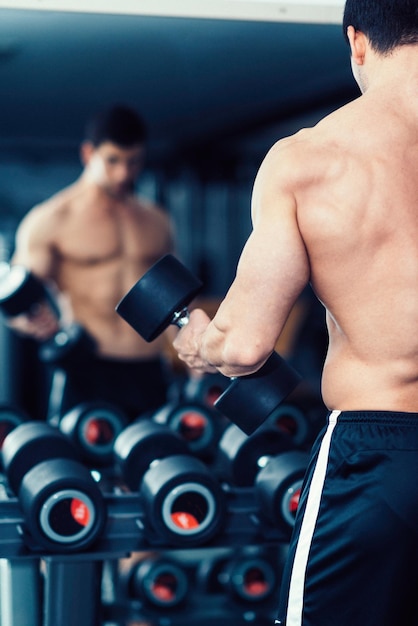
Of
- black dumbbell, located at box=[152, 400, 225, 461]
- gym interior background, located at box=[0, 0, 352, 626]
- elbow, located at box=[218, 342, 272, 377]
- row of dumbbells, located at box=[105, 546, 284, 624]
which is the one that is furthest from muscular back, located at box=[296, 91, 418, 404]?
row of dumbbells, located at box=[105, 546, 284, 624]

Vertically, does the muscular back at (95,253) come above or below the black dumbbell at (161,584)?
above

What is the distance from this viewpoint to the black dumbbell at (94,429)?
2.26 meters

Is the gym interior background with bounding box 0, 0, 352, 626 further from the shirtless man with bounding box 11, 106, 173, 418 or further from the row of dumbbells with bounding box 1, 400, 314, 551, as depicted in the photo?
the row of dumbbells with bounding box 1, 400, 314, 551

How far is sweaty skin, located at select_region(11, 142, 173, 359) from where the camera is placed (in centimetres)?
287

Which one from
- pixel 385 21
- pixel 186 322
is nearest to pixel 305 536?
pixel 186 322

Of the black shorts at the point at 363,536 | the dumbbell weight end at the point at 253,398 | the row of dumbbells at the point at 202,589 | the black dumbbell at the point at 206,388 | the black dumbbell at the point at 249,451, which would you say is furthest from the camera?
the black dumbbell at the point at 206,388

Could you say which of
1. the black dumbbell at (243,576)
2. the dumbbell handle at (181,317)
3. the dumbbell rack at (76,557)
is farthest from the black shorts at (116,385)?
the dumbbell handle at (181,317)

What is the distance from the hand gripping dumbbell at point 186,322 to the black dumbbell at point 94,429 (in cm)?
82

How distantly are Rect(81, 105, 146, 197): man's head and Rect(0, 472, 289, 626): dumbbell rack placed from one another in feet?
4.05

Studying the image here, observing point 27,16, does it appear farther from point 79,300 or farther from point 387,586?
point 387,586

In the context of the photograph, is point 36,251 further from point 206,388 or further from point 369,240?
point 369,240

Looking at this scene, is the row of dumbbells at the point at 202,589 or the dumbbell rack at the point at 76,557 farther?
the row of dumbbells at the point at 202,589

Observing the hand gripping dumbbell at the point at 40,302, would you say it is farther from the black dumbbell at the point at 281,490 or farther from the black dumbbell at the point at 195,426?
the black dumbbell at the point at 281,490

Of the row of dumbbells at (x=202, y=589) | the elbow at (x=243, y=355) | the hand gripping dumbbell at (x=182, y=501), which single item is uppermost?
the elbow at (x=243, y=355)
